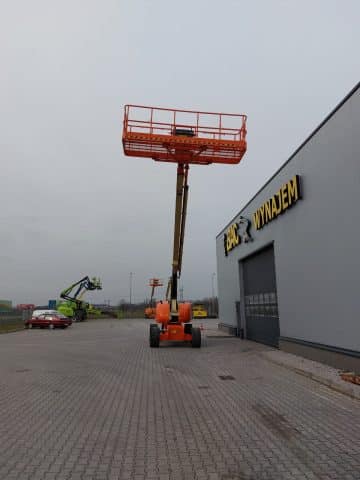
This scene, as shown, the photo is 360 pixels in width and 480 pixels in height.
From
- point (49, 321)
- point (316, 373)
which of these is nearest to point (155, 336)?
point (316, 373)

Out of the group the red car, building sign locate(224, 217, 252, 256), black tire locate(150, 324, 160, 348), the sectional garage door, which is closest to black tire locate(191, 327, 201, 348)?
black tire locate(150, 324, 160, 348)

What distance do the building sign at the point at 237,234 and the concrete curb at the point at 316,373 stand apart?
21.8 ft

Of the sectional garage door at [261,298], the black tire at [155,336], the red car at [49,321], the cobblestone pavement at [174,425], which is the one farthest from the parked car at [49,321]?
the cobblestone pavement at [174,425]

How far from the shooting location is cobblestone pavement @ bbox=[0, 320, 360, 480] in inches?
174

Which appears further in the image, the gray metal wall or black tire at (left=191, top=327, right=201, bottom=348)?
black tire at (left=191, top=327, right=201, bottom=348)

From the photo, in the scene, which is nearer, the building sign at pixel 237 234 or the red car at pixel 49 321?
the building sign at pixel 237 234

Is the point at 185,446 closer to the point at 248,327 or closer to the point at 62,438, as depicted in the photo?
the point at 62,438

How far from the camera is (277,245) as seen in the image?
14.7 meters

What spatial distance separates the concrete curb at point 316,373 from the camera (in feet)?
26.1

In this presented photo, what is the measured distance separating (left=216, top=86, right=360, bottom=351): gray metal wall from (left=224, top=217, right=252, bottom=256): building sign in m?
3.62

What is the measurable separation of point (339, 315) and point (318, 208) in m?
3.13

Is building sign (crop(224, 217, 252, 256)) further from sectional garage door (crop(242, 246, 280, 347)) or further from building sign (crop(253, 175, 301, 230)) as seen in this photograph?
building sign (crop(253, 175, 301, 230))

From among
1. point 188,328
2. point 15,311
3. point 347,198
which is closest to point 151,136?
point 347,198

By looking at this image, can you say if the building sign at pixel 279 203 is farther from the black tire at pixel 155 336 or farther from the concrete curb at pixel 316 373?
the black tire at pixel 155 336
